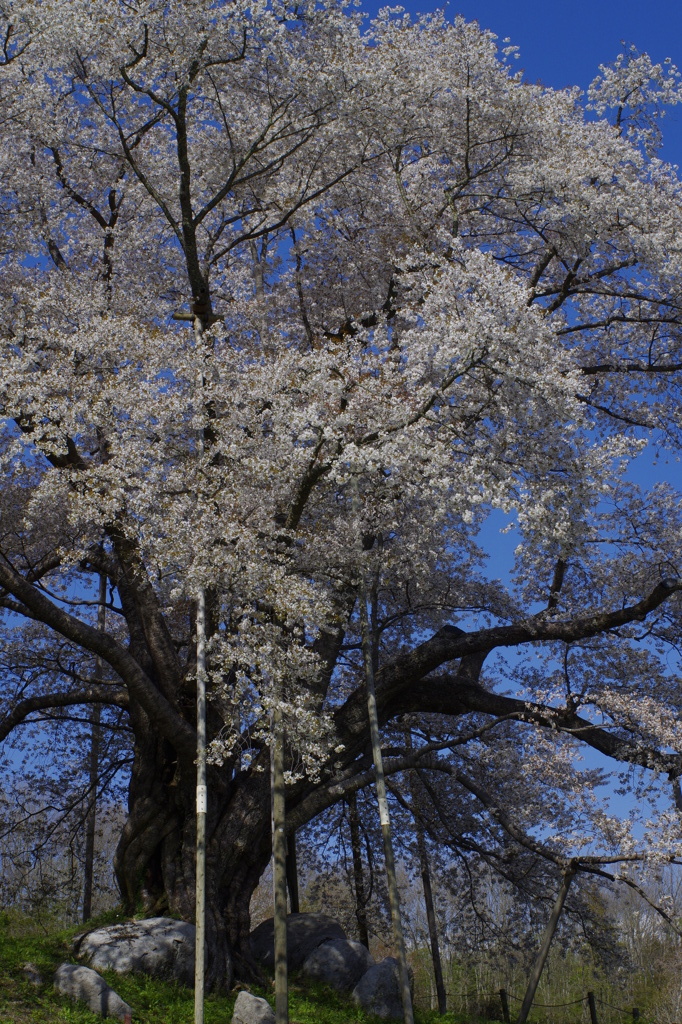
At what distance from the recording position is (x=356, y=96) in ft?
48.6

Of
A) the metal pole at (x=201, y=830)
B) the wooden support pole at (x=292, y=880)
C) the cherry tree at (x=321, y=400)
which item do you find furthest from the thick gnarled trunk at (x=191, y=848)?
the wooden support pole at (x=292, y=880)

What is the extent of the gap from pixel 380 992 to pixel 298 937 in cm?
197

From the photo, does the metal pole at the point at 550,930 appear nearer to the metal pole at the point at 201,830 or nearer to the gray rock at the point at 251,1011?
the gray rock at the point at 251,1011

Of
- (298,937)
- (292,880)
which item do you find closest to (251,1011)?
(298,937)

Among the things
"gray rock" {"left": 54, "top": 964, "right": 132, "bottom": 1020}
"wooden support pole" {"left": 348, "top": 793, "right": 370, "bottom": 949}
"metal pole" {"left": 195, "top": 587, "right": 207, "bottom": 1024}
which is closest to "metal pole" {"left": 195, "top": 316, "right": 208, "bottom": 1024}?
"metal pole" {"left": 195, "top": 587, "right": 207, "bottom": 1024}

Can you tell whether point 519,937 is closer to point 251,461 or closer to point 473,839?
point 473,839

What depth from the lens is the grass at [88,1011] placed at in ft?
33.3

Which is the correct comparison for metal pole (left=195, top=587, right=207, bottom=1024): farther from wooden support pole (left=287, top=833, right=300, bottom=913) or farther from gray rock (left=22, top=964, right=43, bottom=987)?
wooden support pole (left=287, top=833, right=300, bottom=913)

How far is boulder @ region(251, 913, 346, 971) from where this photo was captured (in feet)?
47.1

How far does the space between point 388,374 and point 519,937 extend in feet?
34.8

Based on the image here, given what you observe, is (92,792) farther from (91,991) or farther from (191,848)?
(91,991)

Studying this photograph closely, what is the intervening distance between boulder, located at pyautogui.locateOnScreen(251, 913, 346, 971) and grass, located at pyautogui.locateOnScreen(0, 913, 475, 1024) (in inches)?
25.5

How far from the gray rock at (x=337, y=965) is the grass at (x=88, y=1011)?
0.71ft

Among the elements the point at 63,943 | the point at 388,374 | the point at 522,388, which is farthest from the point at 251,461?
the point at 63,943
